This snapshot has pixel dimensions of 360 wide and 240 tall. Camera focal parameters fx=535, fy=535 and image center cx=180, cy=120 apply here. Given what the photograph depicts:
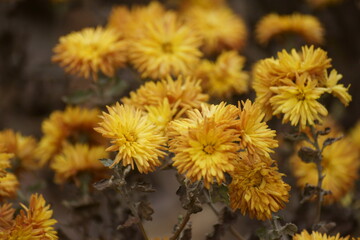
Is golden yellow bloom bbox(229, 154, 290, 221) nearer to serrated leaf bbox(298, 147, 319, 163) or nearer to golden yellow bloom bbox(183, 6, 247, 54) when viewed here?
serrated leaf bbox(298, 147, 319, 163)

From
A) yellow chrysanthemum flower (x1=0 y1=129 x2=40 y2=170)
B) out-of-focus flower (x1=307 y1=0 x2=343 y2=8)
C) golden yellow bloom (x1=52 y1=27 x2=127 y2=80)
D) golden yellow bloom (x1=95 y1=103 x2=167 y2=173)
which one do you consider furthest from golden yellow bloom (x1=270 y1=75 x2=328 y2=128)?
out-of-focus flower (x1=307 y1=0 x2=343 y2=8)

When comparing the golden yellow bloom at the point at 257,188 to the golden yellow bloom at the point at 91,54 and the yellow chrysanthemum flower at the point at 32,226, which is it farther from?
the golden yellow bloom at the point at 91,54

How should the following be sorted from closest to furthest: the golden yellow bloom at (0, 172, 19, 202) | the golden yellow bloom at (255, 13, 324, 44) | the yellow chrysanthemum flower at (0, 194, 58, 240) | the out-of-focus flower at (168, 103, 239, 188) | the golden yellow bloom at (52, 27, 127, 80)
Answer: the out-of-focus flower at (168, 103, 239, 188) → the yellow chrysanthemum flower at (0, 194, 58, 240) → the golden yellow bloom at (0, 172, 19, 202) → the golden yellow bloom at (52, 27, 127, 80) → the golden yellow bloom at (255, 13, 324, 44)

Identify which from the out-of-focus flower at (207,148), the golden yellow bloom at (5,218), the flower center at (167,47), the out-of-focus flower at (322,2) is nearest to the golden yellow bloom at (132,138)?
the out-of-focus flower at (207,148)

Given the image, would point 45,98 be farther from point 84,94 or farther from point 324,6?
point 324,6

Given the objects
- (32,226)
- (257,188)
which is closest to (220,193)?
(257,188)

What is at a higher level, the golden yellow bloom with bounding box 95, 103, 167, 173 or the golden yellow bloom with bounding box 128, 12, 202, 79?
the golden yellow bloom with bounding box 128, 12, 202, 79
